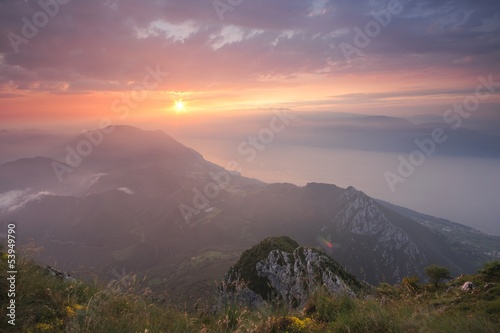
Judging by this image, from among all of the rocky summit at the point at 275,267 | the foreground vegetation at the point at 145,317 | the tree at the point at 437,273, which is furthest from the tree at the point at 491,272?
the rocky summit at the point at 275,267

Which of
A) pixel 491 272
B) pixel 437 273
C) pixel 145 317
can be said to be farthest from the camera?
pixel 437 273

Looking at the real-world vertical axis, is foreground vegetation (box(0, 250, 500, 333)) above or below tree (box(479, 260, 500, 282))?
above

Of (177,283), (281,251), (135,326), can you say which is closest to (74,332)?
(135,326)

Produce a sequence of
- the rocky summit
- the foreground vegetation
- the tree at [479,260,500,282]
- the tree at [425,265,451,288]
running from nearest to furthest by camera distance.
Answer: the foreground vegetation
the tree at [479,260,500,282]
the tree at [425,265,451,288]
the rocky summit

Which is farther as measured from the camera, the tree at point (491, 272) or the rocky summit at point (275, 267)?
the rocky summit at point (275, 267)

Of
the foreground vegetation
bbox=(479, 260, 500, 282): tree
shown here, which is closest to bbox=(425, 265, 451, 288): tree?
bbox=(479, 260, 500, 282): tree

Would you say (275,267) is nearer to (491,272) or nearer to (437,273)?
(437,273)

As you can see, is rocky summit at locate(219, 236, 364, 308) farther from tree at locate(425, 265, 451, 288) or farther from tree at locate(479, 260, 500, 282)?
tree at locate(479, 260, 500, 282)

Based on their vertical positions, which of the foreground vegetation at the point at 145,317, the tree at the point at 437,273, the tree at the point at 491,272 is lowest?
the tree at the point at 437,273

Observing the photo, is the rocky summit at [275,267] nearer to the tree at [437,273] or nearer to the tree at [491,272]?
the tree at [437,273]

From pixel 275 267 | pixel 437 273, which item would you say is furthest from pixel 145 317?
pixel 275 267

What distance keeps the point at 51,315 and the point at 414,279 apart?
2872 cm

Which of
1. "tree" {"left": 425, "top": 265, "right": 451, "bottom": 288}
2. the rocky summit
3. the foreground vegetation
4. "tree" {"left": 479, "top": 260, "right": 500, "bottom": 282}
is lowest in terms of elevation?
the rocky summit

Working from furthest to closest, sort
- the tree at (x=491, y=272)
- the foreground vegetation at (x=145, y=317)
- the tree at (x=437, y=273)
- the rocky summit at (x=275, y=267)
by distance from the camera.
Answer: the rocky summit at (x=275, y=267) → the tree at (x=437, y=273) → the tree at (x=491, y=272) → the foreground vegetation at (x=145, y=317)
